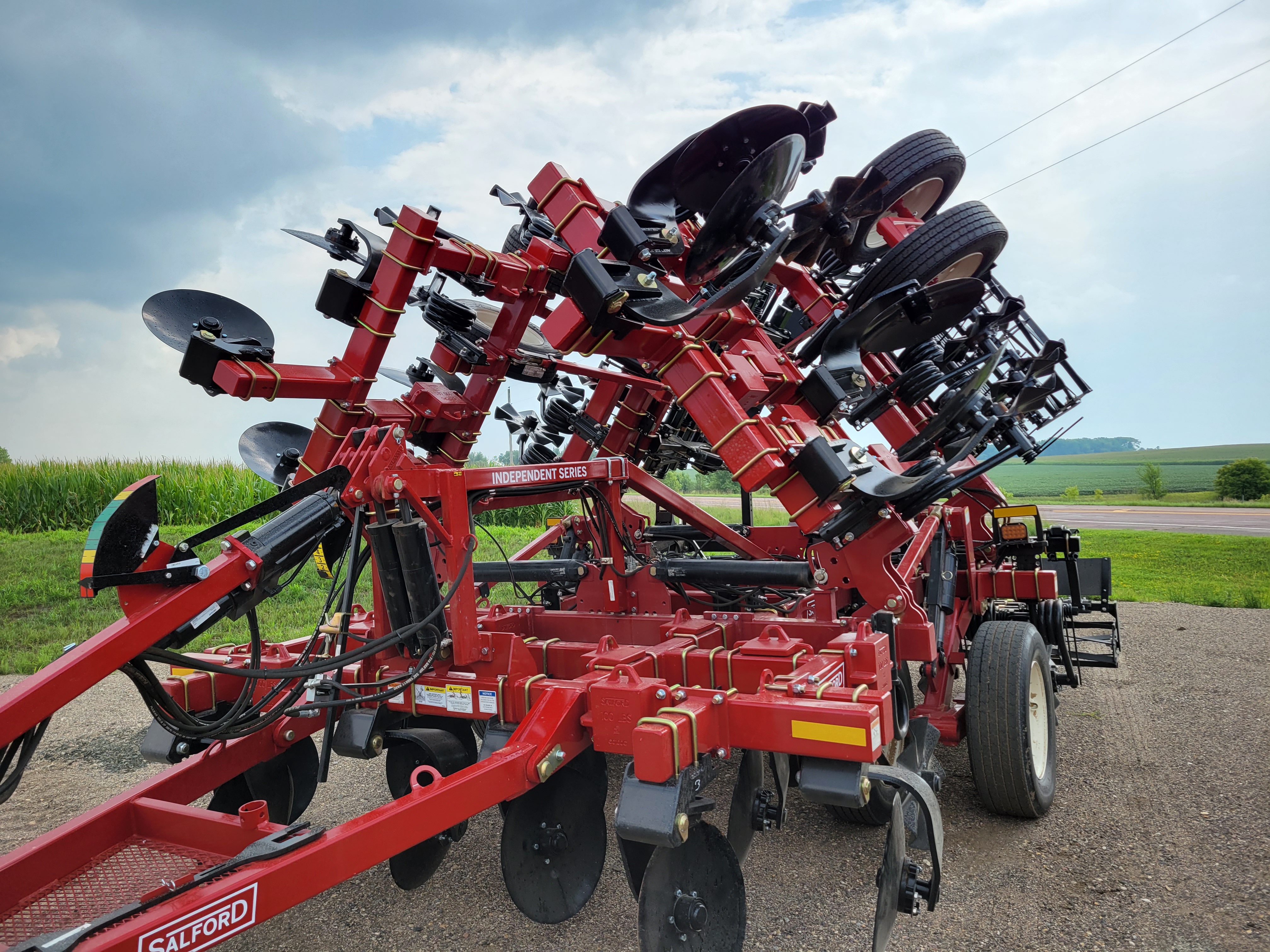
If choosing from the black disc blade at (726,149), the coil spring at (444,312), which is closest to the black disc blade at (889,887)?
the black disc blade at (726,149)

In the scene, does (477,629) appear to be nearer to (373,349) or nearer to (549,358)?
(373,349)

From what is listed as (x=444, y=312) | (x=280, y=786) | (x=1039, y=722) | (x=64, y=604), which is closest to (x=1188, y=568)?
(x=1039, y=722)

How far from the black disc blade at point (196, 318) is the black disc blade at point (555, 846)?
8.15 ft

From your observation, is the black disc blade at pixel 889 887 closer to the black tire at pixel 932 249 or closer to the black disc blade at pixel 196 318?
the black tire at pixel 932 249

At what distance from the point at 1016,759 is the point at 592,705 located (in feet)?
7.82

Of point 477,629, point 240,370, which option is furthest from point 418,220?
point 477,629

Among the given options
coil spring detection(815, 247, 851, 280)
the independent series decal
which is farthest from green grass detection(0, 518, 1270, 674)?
the independent series decal

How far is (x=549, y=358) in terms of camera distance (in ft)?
16.9

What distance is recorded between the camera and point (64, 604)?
10250mm

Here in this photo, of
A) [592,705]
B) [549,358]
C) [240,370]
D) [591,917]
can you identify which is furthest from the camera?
[549,358]

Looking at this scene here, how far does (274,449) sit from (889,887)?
12.8ft

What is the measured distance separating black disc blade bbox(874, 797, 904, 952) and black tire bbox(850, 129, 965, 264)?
421cm

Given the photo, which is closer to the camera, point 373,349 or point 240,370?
point 240,370

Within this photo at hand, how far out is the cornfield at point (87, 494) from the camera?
47.4 feet
